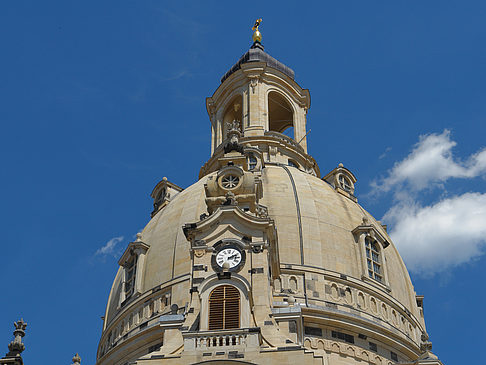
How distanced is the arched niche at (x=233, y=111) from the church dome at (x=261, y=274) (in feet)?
6.87

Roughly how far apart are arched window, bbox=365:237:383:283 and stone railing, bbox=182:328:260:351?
1718 cm

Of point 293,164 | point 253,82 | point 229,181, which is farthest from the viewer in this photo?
point 253,82

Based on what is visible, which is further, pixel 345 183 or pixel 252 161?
pixel 345 183

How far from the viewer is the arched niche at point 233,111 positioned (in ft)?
246

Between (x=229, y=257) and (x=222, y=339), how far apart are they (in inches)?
188

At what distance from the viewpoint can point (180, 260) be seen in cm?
5684

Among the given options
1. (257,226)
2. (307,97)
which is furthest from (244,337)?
(307,97)

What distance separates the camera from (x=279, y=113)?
78625mm

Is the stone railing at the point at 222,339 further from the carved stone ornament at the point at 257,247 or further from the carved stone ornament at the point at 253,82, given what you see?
the carved stone ornament at the point at 253,82

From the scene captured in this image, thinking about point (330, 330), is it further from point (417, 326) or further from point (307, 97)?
point (307, 97)

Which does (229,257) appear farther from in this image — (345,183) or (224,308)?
(345,183)

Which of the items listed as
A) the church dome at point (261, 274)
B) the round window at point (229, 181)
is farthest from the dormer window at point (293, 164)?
the round window at point (229, 181)

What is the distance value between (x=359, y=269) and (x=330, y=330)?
524 cm

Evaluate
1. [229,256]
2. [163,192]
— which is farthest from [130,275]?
[229,256]
